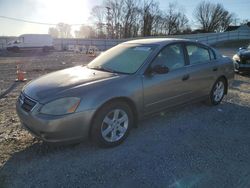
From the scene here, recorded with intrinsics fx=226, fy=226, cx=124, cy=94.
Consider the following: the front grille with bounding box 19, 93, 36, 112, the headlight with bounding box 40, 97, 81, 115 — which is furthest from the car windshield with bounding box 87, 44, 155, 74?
the front grille with bounding box 19, 93, 36, 112

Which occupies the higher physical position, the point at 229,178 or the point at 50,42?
the point at 50,42

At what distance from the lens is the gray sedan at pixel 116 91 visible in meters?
2.98

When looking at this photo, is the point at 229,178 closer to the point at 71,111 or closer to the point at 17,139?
the point at 71,111

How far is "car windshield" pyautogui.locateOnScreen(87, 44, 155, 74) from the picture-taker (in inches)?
149

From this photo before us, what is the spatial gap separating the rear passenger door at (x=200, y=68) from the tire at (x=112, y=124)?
164 cm

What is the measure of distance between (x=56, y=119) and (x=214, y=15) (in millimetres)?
68097

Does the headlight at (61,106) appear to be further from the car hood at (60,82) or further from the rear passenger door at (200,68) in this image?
the rear passenger door at (200,68)

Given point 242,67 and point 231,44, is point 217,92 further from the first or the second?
point 231,44

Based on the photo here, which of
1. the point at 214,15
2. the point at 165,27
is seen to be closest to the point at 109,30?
the point at 165,27

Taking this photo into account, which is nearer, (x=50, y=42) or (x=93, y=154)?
(x=93, y=154)

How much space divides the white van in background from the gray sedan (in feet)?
89.1

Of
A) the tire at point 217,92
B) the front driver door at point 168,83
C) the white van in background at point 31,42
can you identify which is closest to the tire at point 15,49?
the white van in background at point 31,42

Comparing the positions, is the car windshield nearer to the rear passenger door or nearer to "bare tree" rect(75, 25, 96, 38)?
the rear passenger door

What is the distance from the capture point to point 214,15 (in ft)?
204
